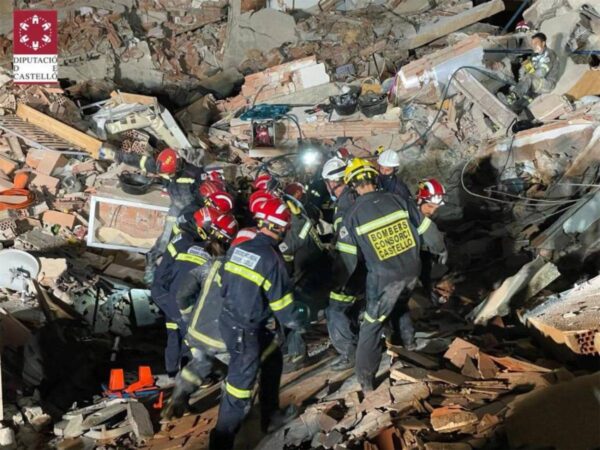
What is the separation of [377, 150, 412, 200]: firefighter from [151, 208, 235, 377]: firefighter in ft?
5.86

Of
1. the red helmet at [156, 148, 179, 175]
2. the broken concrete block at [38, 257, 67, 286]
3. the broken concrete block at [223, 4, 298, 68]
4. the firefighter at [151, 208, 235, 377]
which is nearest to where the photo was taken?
the firefighter at [151, 208, 235, 377]

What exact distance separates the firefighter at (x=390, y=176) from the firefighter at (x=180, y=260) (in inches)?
70.3

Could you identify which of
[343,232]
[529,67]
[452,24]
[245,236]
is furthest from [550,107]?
[245,236]

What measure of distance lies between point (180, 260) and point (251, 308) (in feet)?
4.72

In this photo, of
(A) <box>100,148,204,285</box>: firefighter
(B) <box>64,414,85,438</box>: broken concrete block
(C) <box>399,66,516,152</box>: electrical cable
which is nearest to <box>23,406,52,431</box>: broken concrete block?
(B) <box>64,414,85,438</box>: broken concrete block

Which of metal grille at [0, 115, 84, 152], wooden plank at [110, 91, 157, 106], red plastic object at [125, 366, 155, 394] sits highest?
wooden plank at [110, 91, 157, 106]

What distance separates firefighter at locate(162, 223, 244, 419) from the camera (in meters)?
5.24

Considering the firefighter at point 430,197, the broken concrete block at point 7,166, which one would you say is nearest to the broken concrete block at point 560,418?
the firefighter at point 430,197

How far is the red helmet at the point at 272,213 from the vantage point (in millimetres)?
4656

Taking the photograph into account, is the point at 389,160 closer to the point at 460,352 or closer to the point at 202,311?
the point at 460,352

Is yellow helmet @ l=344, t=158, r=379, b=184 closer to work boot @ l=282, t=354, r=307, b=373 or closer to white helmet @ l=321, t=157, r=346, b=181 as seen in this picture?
white helmet @ l=321, t=157, r=346, b=181

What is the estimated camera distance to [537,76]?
10.2 metres

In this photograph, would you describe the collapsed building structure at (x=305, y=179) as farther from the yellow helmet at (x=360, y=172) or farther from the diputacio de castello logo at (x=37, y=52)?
the yellow helmet at (x=360, y=172)

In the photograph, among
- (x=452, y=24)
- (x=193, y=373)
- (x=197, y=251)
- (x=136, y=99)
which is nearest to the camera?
(x=193, y=373)
